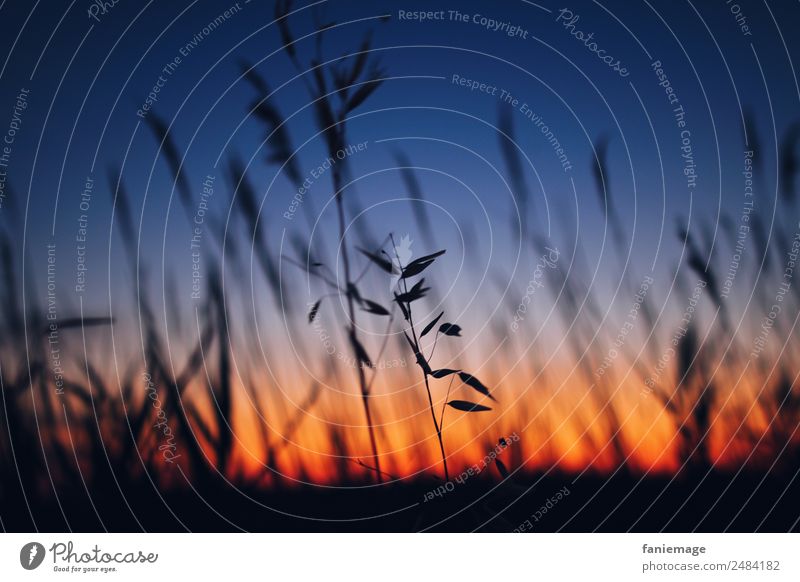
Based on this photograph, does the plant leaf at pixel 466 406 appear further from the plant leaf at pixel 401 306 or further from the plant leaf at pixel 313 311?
the plant leaf at pixel 313 311

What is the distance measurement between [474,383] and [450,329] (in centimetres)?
17

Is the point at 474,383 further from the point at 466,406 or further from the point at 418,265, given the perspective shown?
the point at 418,265

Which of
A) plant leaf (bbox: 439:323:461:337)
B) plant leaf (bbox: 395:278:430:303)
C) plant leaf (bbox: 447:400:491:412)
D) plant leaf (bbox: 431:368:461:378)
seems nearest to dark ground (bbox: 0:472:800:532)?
plant leaf (bbox: 447:400:491:412)

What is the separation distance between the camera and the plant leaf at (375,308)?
2.11 meters

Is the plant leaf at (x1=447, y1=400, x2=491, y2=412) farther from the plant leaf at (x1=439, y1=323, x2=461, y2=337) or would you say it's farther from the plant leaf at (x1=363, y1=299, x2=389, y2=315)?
the plant leaf at (x1=363, y1=299, x2=389, y2=315)

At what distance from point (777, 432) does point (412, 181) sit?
125 centimetres

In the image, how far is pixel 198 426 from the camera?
2078 millimetres

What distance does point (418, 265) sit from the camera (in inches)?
82.9

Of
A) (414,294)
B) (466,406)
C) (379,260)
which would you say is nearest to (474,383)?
(466,406)

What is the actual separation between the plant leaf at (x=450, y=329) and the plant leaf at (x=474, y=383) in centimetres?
11

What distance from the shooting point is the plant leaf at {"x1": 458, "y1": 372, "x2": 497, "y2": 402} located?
2.11 m

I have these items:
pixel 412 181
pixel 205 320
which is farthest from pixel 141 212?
pixel 412 181

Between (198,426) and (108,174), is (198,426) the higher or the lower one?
the lower one
